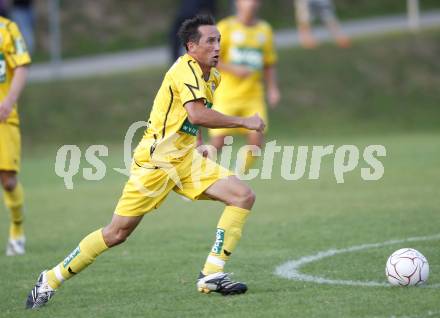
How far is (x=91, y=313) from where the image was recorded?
7.16 meters

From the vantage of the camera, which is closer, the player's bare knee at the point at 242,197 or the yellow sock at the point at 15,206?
the player's bare knee at the point at 242,197

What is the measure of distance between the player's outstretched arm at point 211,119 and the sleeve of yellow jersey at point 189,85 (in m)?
0.05

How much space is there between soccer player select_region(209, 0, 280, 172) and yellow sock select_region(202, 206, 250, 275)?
18.8 ft

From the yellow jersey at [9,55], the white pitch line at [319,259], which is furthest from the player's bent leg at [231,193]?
the yellow jersey at [9,55]

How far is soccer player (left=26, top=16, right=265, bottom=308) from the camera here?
7441 mm

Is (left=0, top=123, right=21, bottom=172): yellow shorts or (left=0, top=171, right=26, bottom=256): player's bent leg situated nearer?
(left=0, top=123, right=21, bottom=172): yellow shorts

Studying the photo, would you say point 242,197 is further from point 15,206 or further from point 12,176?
point 15,206

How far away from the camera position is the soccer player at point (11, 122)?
32.4 feet

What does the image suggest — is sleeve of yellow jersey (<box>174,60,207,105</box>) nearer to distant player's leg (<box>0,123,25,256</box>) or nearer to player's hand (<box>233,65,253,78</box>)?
distant player's leg (<box>0,123,25,256</box>)

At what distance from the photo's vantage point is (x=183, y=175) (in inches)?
301

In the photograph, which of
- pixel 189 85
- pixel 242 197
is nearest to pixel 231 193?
pixel 242 197

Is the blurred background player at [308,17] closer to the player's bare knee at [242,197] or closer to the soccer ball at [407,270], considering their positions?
the player's bare knee at [242,197]

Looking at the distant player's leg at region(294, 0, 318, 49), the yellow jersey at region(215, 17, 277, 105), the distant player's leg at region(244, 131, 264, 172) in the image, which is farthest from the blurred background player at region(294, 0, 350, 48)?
the distant player's leg at region(244, 131, 264, 172)

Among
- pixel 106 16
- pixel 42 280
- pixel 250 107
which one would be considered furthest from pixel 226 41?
pixel 106 16
